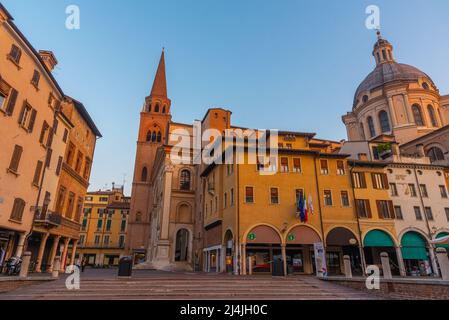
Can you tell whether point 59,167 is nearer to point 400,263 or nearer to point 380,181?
point 380,181

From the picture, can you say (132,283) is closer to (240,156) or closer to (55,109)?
(240,156)

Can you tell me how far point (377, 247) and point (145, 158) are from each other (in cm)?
4050

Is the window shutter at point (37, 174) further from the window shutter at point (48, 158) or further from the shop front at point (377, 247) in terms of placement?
the shop front at point (377, 247)

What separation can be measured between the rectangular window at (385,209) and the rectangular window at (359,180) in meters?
2.24

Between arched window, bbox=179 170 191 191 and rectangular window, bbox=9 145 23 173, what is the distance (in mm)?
22369

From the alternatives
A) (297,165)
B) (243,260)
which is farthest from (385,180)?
(243,260)

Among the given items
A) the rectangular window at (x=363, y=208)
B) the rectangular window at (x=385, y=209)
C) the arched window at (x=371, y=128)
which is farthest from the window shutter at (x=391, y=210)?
the arched window at (x=371, y=128)

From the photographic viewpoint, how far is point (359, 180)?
26.8 metres

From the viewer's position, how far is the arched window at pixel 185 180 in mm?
38688

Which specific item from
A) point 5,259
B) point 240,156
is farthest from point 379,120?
point 5,259

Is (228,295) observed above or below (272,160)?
below
